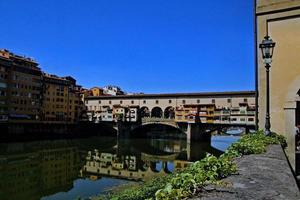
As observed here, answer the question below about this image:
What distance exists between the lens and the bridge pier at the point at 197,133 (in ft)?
206

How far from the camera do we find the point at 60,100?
76.1 m

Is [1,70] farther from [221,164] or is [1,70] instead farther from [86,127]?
[221,164]

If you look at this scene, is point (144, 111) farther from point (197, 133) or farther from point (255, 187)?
point (255, 187)

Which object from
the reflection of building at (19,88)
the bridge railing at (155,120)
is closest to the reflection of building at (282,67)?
the reflection of building at (19,88)

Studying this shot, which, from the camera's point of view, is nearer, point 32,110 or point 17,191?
point 17,191

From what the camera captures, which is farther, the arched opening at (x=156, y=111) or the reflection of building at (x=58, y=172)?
the arched opening at (x=156, y=111)

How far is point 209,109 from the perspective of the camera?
64.2m

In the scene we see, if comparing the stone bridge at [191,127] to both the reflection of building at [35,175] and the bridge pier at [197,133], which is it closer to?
the bridge pier at [197,133]

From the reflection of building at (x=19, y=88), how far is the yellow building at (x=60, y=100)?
303cm

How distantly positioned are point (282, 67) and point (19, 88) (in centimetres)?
5891

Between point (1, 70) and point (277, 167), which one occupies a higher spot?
point (1, 70)

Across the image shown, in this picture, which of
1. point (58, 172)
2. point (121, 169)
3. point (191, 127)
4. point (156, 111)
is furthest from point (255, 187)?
point (156, 111)

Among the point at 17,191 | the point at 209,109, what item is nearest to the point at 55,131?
the point at 209,109

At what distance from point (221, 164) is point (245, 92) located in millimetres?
63020
